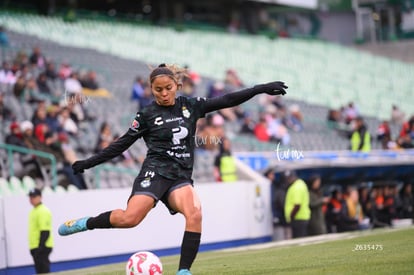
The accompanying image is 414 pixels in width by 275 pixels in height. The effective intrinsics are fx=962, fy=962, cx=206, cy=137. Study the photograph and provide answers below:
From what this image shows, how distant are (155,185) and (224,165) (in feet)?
38.0

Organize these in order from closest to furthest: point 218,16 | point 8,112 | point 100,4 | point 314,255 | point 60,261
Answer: point 314,255 → point 60,261 → point 8,112 → point 100,4 → point 218,16

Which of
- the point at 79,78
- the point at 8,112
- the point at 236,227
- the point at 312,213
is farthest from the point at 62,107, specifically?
the point at 312,213

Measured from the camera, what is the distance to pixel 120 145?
32.0 ft

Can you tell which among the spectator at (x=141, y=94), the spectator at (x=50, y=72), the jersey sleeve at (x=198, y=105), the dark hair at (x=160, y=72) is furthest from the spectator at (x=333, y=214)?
the dark hair at (x=160, y=72)

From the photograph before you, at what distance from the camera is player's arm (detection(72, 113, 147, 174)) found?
958 cm

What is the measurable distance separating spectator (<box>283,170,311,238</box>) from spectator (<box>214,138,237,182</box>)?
1843 millimetres

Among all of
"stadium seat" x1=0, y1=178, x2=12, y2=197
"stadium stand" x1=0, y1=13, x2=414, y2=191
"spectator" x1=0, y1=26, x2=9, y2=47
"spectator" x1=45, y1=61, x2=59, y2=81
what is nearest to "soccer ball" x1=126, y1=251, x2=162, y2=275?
"stadium seat" x1=0, y1=178, x2=12, y2=197

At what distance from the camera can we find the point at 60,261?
16812 millimetres

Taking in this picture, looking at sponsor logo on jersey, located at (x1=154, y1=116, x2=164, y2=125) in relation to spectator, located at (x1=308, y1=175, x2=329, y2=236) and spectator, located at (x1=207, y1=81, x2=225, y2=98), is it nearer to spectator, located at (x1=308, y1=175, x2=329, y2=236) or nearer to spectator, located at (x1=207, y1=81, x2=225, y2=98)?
spectator, located at (x1=308, y1=175, x2=329, y2=236)

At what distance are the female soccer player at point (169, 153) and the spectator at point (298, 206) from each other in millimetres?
9655

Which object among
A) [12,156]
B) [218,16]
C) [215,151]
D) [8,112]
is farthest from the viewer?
[218,16]

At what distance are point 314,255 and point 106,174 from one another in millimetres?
8969

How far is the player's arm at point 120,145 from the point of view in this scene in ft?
31.4

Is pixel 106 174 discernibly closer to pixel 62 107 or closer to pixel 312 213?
pixel 62 107
